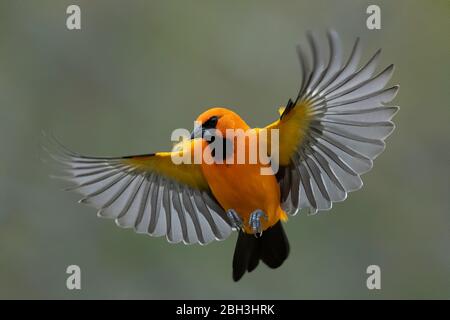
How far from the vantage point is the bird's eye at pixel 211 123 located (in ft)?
18.2

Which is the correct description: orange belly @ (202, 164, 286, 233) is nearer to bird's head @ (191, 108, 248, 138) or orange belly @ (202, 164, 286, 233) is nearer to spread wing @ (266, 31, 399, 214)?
spread wing @ (266, 31, 399, 214)

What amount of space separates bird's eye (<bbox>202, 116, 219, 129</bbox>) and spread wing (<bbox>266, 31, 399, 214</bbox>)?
1.28ft

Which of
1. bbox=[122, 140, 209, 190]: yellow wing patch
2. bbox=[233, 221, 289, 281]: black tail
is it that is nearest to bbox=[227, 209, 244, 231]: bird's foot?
bbox=[233, 221, 289, 281]: black tail

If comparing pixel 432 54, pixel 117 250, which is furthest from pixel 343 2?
pixel 117 250

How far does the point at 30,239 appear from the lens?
9.38 metres

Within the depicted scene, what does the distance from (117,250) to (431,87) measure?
13.5ft

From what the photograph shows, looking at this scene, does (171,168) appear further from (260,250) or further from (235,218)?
(260,250)

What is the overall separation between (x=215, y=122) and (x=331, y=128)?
78cm

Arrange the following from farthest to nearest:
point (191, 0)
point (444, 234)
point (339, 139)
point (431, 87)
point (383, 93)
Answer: point (191, 0) < point (431, 87) < point (444, 234) < point (339, 139) < point (383, 93)

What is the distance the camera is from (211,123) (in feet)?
18.3

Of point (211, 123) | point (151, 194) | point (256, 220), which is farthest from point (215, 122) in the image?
point (151, 194)

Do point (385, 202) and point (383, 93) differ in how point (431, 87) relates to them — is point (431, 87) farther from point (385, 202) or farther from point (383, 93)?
point (383, 93)

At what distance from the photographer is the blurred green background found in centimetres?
933

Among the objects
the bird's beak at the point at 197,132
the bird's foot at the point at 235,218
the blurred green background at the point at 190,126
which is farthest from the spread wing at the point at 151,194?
the blurred green background at the point at 190,126
